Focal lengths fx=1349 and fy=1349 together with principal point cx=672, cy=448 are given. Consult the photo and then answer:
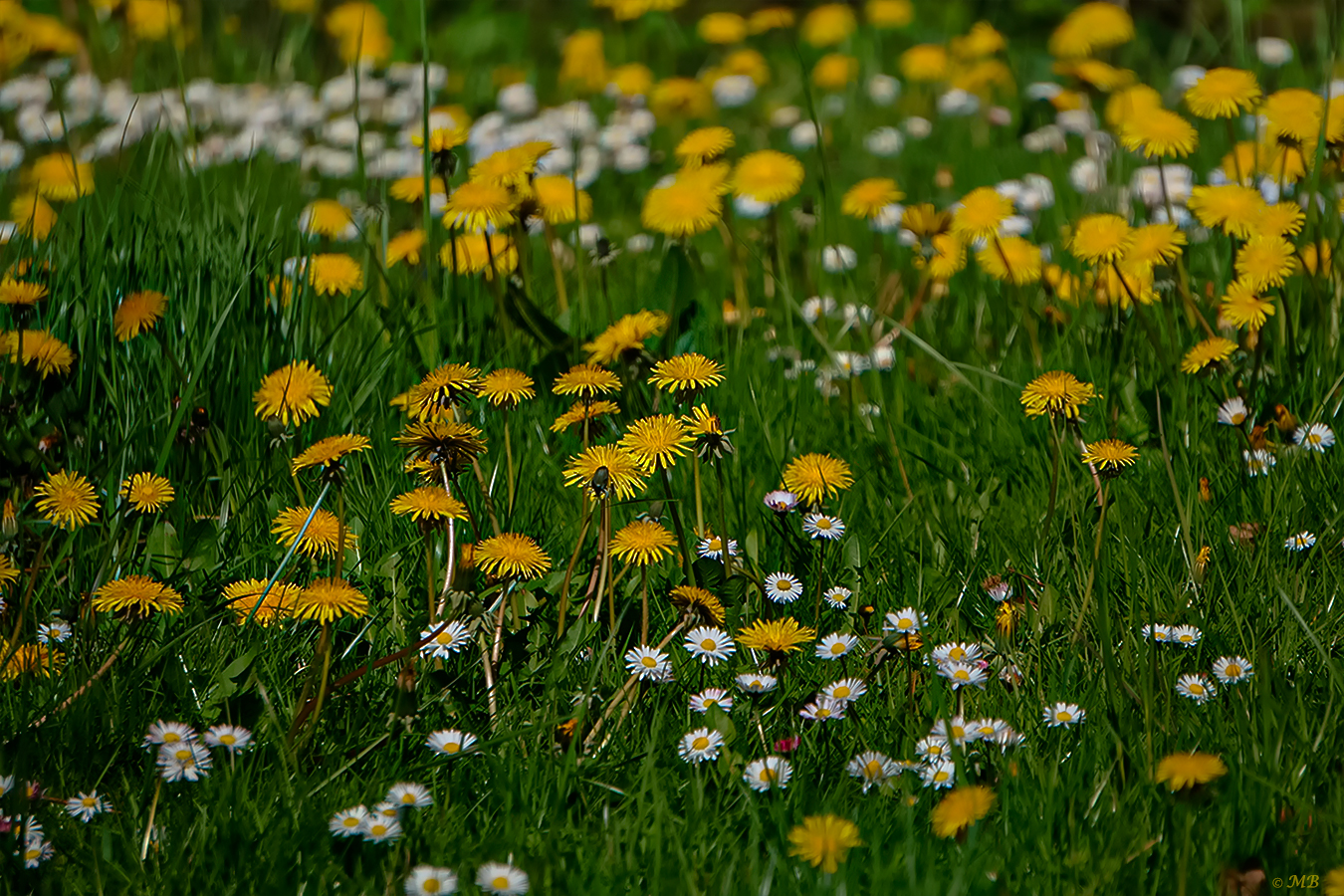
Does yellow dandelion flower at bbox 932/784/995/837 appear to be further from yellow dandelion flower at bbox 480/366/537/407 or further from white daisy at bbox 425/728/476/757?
yellow dandelion flower at bbox 480/366/537/407

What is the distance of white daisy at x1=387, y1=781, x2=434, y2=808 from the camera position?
145 cm

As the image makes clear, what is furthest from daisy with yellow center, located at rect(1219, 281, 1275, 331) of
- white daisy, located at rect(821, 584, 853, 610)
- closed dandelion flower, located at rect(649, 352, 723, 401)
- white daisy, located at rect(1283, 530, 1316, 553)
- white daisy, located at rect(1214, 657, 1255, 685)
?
closed dandelion flower, located at rect(649, 352, 723, 401)

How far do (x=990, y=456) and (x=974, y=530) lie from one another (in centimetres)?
30

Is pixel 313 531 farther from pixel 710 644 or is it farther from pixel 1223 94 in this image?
pixel 1223 94

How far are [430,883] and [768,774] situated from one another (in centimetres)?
39

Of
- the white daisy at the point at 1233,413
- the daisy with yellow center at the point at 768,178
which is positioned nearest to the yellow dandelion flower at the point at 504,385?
the daisy with yellow center at the point at 768,178

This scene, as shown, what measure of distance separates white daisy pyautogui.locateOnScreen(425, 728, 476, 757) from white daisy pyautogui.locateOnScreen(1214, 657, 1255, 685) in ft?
2.97

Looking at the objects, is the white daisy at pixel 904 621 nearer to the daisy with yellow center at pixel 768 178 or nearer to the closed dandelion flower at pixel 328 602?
the closed dandelion flower at pixel 328 602

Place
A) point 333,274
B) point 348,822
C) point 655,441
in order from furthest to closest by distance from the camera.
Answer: point 333,274 < point 655,441 < point 348,822

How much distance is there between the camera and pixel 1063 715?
5.22ft

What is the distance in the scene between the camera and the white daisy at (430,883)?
51.9 inches

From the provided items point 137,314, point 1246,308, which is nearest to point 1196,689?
point 1246,308

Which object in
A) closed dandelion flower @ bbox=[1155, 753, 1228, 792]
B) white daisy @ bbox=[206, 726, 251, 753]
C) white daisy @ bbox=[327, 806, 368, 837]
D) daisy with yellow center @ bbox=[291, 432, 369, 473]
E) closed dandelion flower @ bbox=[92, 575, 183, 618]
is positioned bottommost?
white daisy @ bbox=[327, 806, 368, 837]

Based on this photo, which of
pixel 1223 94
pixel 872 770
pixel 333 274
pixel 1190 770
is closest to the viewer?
pixel 1190 770
